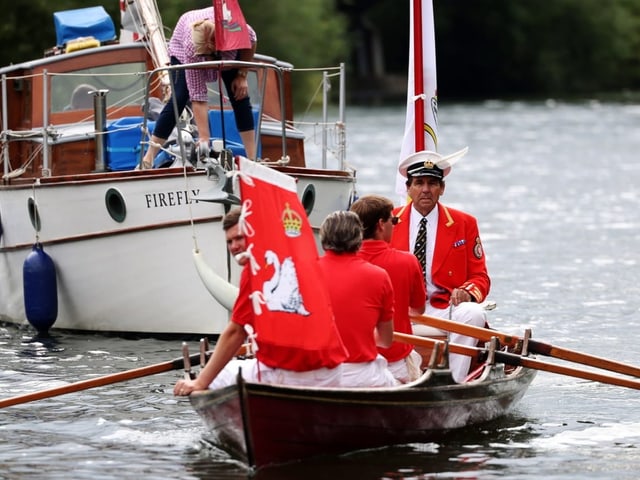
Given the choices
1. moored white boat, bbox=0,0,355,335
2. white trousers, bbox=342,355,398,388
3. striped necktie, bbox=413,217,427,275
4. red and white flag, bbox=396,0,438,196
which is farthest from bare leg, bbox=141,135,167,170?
white trousers, bbox=342,355,398,388

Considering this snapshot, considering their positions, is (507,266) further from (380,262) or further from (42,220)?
(380,262)

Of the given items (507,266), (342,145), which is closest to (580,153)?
(507,266)

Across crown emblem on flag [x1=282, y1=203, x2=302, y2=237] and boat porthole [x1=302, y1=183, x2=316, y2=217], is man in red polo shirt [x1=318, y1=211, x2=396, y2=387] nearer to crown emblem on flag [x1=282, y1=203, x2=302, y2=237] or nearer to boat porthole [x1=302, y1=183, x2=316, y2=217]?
crown emblem on flag [x1=282, y1=203, x2=302, y2=237]

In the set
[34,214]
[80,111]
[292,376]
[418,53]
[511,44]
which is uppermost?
[418,53]

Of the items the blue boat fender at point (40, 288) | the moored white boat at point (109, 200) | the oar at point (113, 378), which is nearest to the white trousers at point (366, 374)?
the oar at point (113, 378)

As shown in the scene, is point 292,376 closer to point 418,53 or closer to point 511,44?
point 418,53

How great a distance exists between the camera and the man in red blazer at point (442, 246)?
35.9 feet

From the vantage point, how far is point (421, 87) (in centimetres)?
1259

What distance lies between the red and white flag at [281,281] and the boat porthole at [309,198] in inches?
215

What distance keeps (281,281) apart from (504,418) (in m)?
2.97

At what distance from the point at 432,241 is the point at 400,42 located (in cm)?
7913

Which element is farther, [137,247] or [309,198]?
[309,198]

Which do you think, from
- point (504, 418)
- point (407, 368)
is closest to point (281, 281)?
point (407, 368)

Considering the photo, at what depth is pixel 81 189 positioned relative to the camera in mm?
14203
